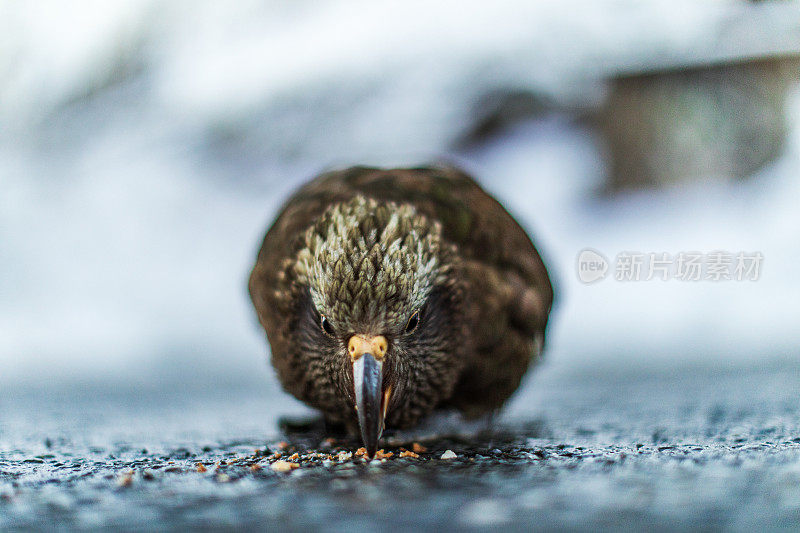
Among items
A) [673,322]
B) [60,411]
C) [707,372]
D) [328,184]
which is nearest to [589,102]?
[673,322]

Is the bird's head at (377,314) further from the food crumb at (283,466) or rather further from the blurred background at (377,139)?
the blurred background at (377,139)

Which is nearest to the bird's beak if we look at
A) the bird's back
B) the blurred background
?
the bird's back

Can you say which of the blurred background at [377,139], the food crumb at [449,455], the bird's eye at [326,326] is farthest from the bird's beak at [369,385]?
the blurred background at [377,139]

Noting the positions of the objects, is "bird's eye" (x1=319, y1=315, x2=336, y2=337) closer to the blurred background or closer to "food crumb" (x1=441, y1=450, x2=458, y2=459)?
"food crumb" (x1=441, y1=450, x2=458, y2=459)

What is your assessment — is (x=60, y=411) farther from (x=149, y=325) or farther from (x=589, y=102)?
(x=589, y=102)

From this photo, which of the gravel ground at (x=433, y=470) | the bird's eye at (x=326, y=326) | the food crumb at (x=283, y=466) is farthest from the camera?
the bird's eye at (x=326, y=326)

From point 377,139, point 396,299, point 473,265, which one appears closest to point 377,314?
point 396,299
